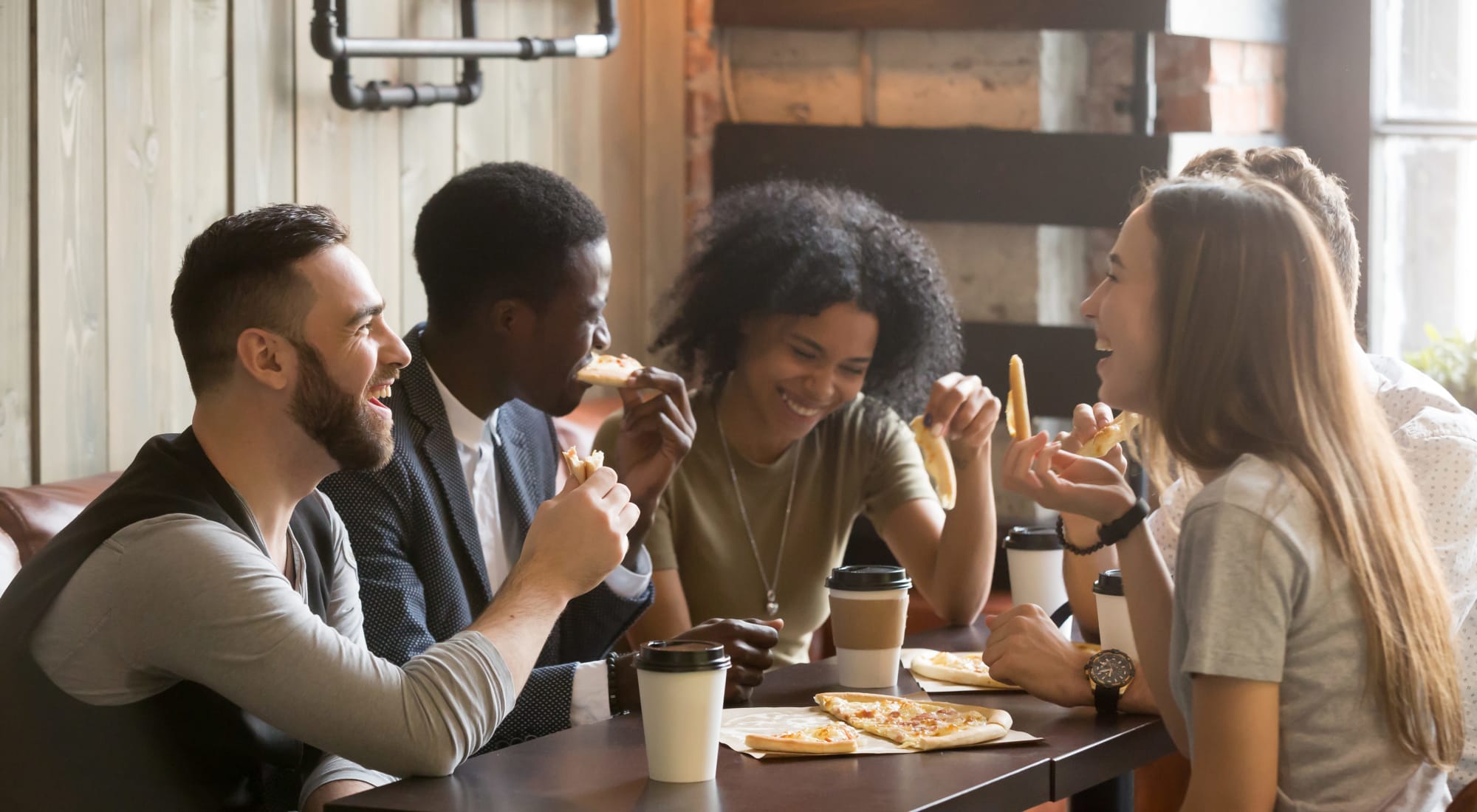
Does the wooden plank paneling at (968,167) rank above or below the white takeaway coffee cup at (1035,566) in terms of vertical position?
above

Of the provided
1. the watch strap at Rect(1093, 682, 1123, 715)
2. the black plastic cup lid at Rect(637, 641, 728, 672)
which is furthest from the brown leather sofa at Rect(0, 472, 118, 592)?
the watch strap at Rect(1093, 682, 1123, 715)

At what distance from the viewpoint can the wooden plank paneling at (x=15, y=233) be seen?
227 centimetres

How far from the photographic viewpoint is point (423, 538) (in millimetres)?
2180

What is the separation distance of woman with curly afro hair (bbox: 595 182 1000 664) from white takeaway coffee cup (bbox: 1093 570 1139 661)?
591mm

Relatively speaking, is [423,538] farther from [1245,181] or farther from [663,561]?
[1245,181]

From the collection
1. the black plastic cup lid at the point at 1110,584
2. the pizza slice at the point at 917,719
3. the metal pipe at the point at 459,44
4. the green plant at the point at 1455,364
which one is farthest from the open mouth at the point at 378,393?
the green plant at the point at 1455,364

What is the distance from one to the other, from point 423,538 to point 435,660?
1.90ft

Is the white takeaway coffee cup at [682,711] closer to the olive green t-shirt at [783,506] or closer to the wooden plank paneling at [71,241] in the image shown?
the olive green t-shirt at [783,506]

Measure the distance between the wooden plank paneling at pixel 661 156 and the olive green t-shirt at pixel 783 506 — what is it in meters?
1.16

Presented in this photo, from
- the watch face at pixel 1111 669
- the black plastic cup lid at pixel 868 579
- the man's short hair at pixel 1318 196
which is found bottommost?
the watch face at pixel 1111 669

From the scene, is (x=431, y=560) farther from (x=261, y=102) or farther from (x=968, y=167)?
(x=968, y=167)

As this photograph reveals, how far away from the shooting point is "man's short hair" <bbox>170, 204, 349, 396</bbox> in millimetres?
1715

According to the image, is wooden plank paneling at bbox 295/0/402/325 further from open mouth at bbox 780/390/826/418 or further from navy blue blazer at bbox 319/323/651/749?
open mouth at bbox 780/390/826/418

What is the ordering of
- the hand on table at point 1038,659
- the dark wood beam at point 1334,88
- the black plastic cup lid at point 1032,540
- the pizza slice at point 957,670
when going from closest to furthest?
the hand on table at point 1038,659
the pizza slice at point 957,670
the black plastic cup lid at point 1032,540
the dark wood beam at point 1334,88
